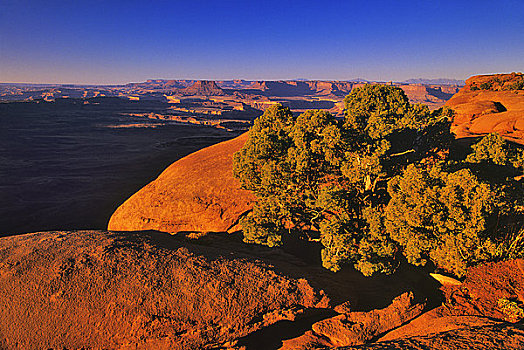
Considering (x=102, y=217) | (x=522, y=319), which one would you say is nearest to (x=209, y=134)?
(x=102, y=217)

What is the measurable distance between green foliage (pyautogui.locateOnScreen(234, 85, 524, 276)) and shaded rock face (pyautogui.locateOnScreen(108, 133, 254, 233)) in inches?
244

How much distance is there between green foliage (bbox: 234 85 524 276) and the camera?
1211 cm

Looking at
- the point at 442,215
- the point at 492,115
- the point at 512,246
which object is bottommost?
the point at 512,246

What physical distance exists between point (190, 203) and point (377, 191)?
589 inches

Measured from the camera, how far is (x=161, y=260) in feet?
41.9

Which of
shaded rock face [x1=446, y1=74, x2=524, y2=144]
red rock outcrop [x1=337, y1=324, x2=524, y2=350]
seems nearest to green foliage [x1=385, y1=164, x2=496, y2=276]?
red rock outcrop [x1=337, y1=324, x2=524, y2=350]

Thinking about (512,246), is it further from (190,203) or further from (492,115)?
(492,115)

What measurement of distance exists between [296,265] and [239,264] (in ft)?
14.6

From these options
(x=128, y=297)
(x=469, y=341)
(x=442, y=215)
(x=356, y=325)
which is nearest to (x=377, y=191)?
(x=442, y=215)

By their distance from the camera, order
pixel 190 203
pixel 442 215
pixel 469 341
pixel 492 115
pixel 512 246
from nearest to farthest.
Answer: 1. pixel 469 341
2. pixel 442 215
3. pixel 512 246
4. pixel 190 203
5. pixel 492 115

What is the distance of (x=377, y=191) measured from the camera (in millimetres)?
16375

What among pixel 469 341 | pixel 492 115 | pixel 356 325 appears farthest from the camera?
pixel 492 115

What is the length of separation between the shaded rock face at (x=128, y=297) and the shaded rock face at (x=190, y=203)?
934cm

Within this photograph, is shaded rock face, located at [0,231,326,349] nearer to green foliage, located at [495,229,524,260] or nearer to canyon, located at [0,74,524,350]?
canyon, located at [0,74,524,350]
